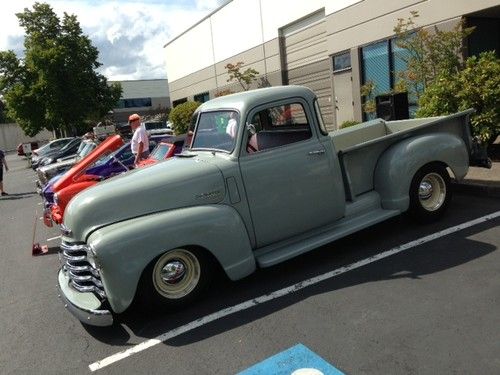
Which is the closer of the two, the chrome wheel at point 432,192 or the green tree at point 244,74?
the chrome wheel at point 432,192

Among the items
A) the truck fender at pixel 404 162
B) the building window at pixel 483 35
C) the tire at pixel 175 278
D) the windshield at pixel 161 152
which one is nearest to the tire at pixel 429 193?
the truck fender at pixel 404 162

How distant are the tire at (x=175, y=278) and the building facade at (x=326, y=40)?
9593 millimetres

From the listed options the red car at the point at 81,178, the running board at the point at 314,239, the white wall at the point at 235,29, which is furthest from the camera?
the white wall at the point at 235,29

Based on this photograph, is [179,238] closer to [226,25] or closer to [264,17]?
[264,17]

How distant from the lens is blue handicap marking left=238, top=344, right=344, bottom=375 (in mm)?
3209

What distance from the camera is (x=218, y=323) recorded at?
4094 mm

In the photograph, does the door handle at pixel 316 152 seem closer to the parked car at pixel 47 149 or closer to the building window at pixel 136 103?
the parked car at pixel 47 149

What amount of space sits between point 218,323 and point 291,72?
57.4 ft

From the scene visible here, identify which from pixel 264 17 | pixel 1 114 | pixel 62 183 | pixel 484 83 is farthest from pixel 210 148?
pixel 1 114

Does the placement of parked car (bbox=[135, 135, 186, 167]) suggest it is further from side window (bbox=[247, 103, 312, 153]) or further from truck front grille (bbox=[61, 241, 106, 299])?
truck front grille (bbox=[61, 241, 106, 299])

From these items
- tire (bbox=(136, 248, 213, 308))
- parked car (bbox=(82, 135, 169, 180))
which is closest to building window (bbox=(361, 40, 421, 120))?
parked car (bbox=(82, 135, 169, 180))

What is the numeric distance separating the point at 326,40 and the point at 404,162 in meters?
12.8

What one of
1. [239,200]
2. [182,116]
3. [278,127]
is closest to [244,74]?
[182,116]

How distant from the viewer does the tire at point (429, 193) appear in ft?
18.5
